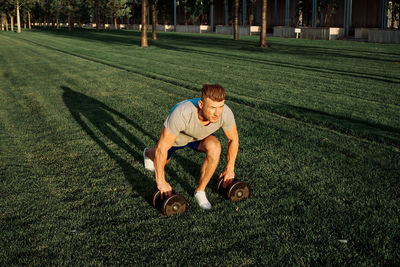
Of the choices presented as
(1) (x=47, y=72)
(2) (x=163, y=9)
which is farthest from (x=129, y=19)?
(1) (x=47, y=72)

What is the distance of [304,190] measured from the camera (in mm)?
4824

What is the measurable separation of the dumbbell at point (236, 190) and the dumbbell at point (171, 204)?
1.73 feet

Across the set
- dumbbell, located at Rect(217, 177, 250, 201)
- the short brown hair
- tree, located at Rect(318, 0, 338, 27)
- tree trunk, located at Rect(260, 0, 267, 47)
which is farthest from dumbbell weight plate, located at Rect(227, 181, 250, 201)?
tree, located at Rect(318, 0, 338, 27)

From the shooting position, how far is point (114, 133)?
7418mm

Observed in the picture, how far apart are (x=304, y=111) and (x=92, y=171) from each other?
16.7ft

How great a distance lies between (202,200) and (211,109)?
3.91 feet

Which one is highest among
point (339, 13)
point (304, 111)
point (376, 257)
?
point (339, 13)

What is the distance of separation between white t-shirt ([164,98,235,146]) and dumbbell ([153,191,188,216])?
678 millimetres

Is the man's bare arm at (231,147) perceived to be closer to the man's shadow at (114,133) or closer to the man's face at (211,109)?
the man's face at (211,109)

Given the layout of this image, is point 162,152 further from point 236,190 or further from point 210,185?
point 210,185

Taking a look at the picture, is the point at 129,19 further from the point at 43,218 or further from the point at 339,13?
the point at 43,218

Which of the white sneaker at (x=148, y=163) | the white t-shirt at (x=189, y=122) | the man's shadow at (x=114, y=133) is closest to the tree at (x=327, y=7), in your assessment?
the man's shadow at (x=114, y=133)

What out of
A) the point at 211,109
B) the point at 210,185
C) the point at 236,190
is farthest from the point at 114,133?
the point at 211,109

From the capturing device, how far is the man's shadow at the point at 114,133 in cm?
510
